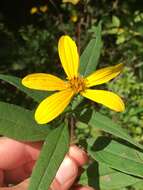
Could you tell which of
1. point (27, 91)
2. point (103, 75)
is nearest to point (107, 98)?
point (103, 75)

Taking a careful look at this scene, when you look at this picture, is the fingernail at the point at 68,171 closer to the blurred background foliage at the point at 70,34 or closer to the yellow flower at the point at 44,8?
the blurred background foliage at the point at 70,34

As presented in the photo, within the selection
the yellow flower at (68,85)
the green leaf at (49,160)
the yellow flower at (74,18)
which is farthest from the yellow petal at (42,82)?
the yellow flower at (74,18)

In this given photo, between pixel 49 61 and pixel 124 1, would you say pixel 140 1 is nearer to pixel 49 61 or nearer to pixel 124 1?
pixel 124 1

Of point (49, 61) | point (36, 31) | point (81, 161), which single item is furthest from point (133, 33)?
point (81, 161)

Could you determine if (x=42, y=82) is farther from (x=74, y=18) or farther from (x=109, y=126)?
(x=74, y=18)

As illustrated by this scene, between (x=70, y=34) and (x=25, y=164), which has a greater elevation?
(x=70, y=34)

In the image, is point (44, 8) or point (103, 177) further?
point (44, 8)

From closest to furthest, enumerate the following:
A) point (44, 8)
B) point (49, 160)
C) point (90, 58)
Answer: point (49, 160) < point (90, 58) < point (44, 8)
